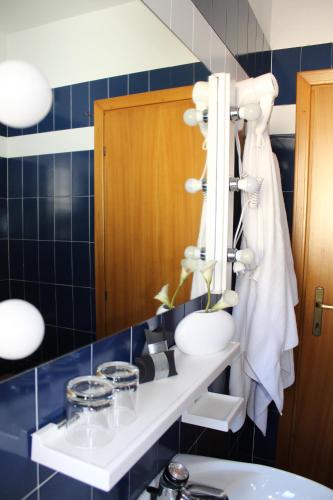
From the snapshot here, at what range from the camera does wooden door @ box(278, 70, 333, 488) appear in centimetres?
188

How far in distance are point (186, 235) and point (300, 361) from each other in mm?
1154

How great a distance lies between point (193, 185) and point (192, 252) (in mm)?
203

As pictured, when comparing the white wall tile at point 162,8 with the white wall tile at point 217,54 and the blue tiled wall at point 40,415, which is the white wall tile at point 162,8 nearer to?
the white wall tile at point 217,54

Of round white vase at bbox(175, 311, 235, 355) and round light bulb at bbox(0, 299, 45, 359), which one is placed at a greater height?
round light bulb at bbox(0, 299, 45, 359)

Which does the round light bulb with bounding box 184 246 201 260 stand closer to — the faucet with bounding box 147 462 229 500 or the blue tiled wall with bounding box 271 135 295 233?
the faucet with bounding box 147 462 229 500

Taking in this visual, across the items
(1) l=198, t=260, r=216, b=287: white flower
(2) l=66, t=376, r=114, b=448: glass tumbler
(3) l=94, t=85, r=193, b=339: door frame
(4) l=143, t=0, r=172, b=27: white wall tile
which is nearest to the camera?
(2) l=66, t=376, r=114, b=448: glass tumbler

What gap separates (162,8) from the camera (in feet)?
3.44

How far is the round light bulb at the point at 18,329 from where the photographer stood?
61cm

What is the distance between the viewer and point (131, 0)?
898 millimetres

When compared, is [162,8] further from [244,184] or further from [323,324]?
[323,324]

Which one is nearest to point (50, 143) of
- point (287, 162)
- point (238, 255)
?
point (238, 255)

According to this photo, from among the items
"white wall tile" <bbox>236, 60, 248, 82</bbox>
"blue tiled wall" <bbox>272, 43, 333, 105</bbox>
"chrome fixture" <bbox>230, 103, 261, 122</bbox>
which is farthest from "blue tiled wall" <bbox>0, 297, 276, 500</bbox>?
"blue tiled wall" <bbox>272, 43, 333, 105</bbox>

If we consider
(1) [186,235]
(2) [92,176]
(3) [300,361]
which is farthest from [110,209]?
(3) [300,361]

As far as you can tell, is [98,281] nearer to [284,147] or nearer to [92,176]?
[92,176]
